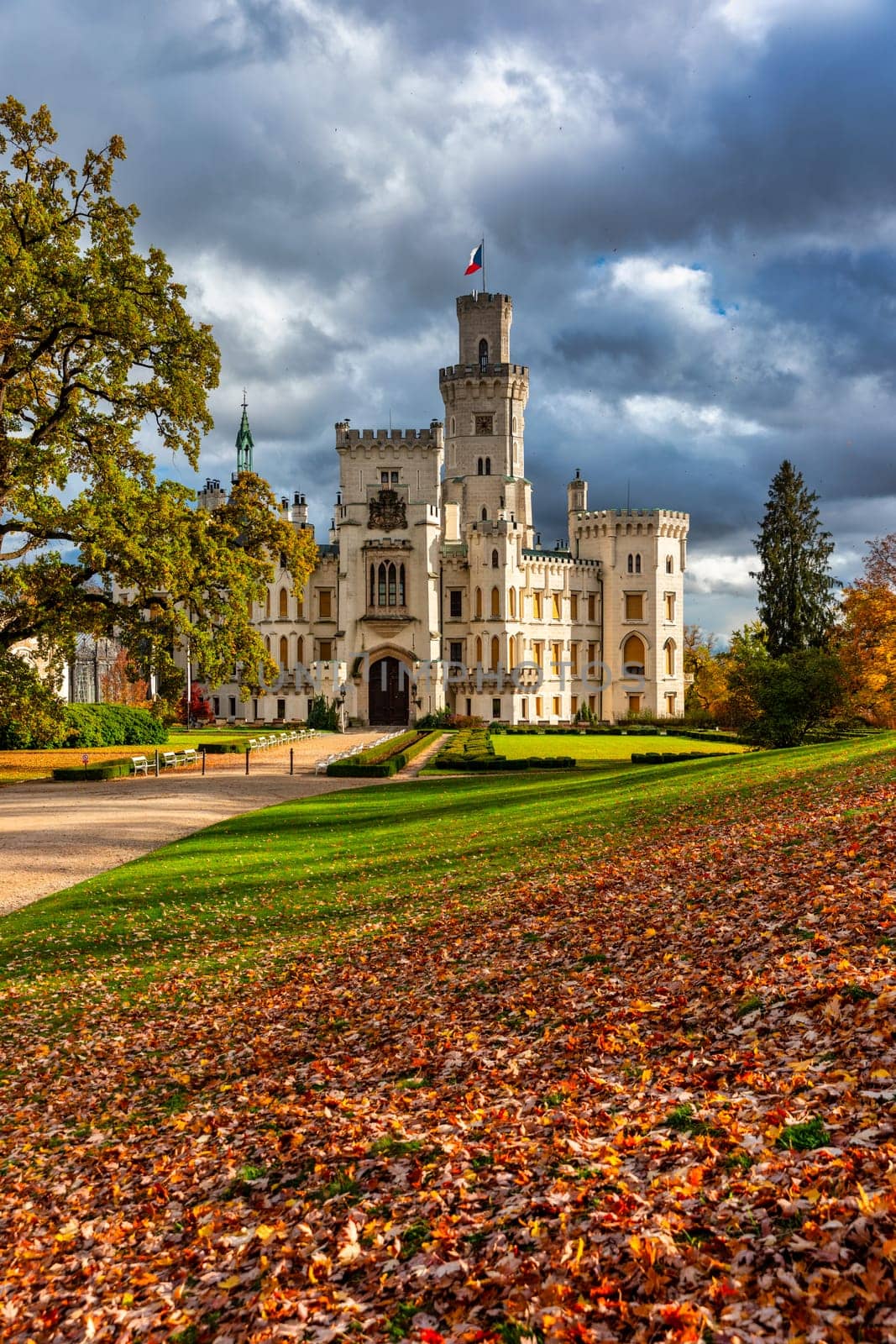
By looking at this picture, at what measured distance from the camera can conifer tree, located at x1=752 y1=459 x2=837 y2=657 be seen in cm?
6044

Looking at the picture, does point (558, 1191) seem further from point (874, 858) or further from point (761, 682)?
point (761, 682)

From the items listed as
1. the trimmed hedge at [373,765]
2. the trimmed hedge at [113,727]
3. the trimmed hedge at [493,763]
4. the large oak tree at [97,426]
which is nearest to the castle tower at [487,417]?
the trimmed hedge at [113,727]

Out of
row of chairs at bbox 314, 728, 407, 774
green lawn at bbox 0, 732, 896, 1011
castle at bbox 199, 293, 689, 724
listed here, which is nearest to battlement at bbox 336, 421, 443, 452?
castle at bbox 199, 293, 689, 724

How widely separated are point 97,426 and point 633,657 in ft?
175

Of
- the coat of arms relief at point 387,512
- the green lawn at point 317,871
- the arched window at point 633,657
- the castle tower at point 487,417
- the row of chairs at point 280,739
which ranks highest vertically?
the castle tower at point 487,417

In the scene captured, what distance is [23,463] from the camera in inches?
936

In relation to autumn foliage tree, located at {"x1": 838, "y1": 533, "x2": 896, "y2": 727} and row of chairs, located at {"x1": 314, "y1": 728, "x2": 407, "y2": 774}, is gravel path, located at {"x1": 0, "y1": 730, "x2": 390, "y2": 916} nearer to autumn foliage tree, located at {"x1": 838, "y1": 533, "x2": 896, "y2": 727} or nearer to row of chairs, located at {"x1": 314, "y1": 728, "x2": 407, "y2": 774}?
row of chairs, located at {"x1": 314, "y1": 728, "x2": 407, "y2": 774}

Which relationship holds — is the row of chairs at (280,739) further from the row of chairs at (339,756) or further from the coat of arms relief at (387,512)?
the coat of arms relief at (387,512)

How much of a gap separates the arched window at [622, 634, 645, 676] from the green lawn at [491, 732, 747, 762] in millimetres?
16324

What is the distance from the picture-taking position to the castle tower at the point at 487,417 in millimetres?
75125

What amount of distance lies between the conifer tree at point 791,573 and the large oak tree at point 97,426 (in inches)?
1621

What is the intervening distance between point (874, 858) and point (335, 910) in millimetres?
6451

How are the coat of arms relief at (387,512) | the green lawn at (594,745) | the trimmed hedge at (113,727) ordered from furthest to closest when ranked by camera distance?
the coat of arms relief at (387,512), the trimmed hedge at (113,727), the green lawn at (594,745)

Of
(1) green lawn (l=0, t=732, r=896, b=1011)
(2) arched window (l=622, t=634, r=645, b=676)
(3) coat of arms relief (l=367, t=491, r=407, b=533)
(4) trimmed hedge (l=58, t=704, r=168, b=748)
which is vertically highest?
(3) coat of arms relief (l=367, t=491, r=407, b=533)
